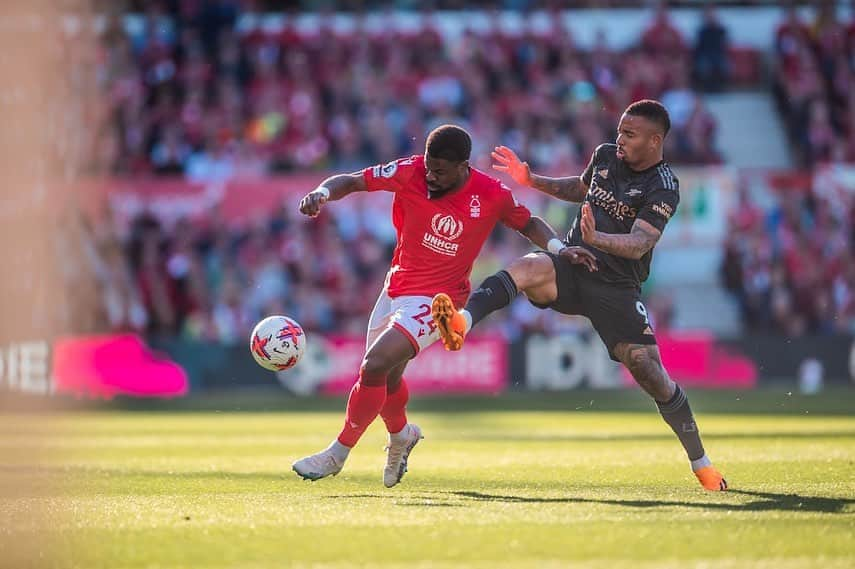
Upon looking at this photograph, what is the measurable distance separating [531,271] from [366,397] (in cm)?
126

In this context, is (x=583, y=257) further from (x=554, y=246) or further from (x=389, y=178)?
(x=389, y=178)

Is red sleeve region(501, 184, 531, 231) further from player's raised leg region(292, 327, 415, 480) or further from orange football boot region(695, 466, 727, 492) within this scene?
orange football boot region(695, 466, 727, 492)

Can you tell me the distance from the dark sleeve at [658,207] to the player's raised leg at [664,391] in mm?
764

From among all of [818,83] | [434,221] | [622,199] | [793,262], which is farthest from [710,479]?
[818,83]

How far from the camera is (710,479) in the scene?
332 inches

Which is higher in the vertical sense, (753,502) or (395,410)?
(395,410)

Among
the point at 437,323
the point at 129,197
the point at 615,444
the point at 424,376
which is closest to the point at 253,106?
the point at 129,197

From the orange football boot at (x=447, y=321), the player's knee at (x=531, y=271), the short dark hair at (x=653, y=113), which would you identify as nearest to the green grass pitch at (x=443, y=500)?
the orange football boot at (x=447, y=321)

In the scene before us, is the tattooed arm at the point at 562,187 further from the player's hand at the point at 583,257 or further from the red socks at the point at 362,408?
the red socks at the point at 362,408

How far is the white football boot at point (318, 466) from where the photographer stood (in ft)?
28.2

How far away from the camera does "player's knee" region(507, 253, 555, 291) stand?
8727 millimetres

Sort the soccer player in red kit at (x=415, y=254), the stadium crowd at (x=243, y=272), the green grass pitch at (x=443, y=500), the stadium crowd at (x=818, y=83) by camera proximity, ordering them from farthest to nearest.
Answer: the stadium crowd at (x=818, y=83)
the stadium crowd at (x=243, y=272)
the soccer player in red kit at (x=415, y=254)
the green grass pitch at (x=443, y=500)

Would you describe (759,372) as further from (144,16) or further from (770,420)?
(144,16)

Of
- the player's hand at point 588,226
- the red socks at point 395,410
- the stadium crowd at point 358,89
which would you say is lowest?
the red socks at point 395,410
